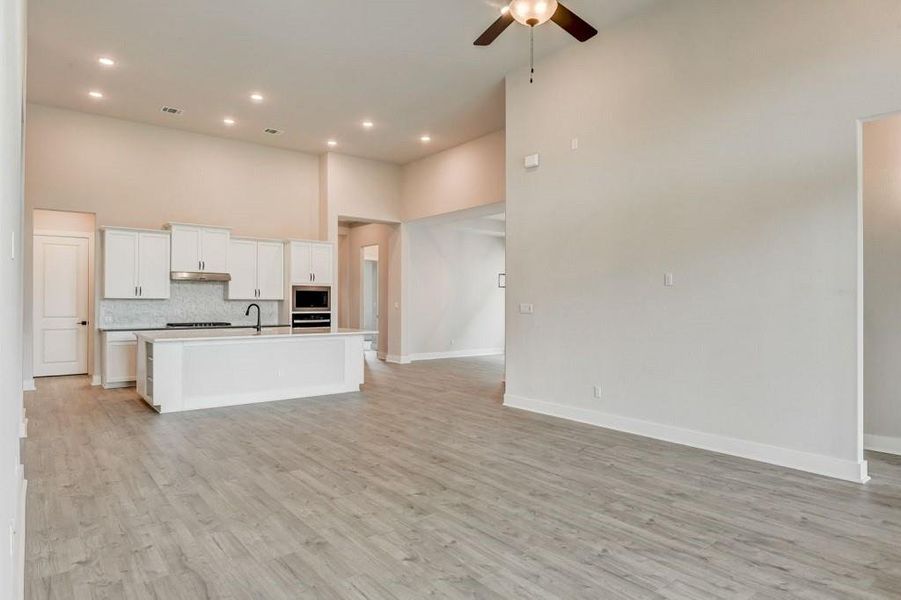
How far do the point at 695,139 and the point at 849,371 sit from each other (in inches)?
84.7

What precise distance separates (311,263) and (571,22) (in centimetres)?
626

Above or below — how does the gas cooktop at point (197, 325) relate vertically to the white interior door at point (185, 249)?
below

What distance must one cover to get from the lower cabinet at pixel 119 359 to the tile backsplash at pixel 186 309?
278 mm

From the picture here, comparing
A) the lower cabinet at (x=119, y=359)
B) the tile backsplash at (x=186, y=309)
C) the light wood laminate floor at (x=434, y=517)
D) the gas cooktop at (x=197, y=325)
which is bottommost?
the light wood laminate floor at (x=434, y=517)

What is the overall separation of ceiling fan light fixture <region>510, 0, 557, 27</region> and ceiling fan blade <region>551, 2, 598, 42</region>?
0.20 ft

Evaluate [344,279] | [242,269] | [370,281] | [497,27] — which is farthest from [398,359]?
[497,27]

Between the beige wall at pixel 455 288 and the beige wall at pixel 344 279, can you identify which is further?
the beige wall at pixel 344 279

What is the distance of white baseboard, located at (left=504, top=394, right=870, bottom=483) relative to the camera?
3.69 meters

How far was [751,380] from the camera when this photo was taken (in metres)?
4.12

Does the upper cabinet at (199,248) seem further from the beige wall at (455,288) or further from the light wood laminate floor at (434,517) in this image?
the beige wall at (455,288)

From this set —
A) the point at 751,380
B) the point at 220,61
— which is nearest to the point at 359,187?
the point at 220,61

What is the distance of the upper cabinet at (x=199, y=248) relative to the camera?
25.5 ft

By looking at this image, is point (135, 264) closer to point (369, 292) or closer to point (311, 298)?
point (311, 298)

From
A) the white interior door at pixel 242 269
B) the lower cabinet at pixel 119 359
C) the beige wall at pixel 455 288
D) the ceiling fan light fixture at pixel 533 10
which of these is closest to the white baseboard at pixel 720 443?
the ceiling fan light fixture at pixel 533 10
